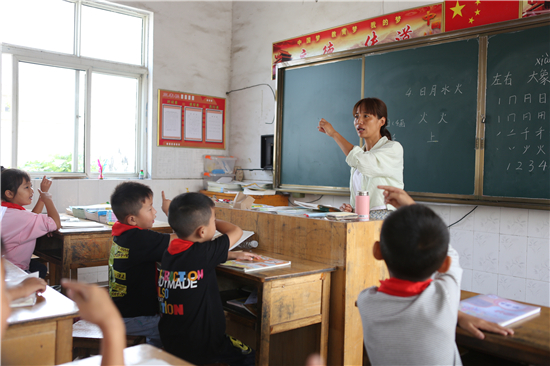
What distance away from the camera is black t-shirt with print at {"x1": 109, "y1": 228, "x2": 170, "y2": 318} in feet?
6.64

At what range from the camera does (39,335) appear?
3.92ft

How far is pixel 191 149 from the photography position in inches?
199

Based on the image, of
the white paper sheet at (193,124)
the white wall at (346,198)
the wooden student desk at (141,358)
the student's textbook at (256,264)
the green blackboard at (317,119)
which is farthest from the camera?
the white paper sheet at (193,124)

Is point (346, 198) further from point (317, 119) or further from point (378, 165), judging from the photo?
point (378, 165)

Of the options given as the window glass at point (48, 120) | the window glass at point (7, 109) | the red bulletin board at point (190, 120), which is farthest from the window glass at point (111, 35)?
the window glass at point (7, 109)

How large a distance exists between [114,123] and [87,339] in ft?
11.1

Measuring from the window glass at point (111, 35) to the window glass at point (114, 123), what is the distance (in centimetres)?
23

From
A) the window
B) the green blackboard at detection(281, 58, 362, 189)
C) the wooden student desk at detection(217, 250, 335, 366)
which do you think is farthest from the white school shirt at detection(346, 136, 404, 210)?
the window

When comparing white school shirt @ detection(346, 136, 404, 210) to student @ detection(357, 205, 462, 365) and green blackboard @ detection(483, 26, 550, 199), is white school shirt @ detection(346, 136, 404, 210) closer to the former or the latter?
green blackboard @ detection(483, 26, 550, 199)

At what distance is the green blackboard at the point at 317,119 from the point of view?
387cm

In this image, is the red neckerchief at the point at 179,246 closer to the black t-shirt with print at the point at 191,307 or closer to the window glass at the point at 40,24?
the black t-shirt with print at the point at 191,307

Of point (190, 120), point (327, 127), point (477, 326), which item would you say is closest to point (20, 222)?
point (327, 127)

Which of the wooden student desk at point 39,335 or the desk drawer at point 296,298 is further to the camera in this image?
the desk drawer at point 296,298

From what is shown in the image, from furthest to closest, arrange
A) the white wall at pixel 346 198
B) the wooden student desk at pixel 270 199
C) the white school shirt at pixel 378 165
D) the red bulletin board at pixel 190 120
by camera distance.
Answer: the red bulletin board at pixel 190 120 < the wooden student desk at pixel 270 199 < the white wall at pixel 346 198 < the white school shirt at pixel 378 165
